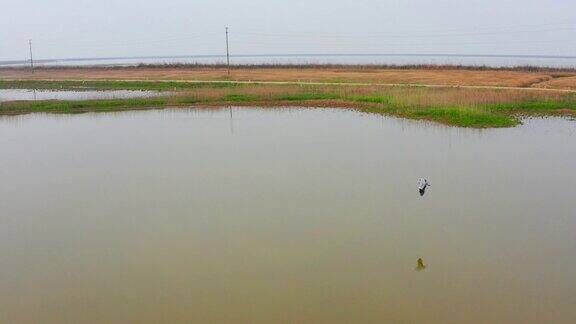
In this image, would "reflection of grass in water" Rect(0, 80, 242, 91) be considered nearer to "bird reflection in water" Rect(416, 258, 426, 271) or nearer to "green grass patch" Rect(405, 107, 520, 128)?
"green grass patch" Rect(405, 107, 520, 128)

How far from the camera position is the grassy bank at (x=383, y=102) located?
51.5 feet

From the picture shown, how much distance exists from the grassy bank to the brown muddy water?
2.52 metres

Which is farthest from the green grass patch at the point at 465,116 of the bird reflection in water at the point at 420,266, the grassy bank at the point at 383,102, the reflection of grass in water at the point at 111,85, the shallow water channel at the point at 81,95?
the shallow water channel at the point at 81,95

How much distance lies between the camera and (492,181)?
927 cm

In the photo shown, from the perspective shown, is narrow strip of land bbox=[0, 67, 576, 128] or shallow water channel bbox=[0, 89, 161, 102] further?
shallow water channel bbox=[0, 89, 161, 102]

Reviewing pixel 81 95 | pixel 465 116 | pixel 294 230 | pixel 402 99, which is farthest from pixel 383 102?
pixel 81 95

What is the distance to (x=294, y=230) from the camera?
7375 millimetres

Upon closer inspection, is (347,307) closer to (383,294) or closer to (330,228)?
(383,294)

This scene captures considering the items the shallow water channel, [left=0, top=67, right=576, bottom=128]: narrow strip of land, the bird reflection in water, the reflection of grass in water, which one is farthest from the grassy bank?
the bird reflection in water

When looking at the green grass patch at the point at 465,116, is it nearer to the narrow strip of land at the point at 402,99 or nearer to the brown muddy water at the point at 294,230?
the narrow strip of land at the point at 402,99

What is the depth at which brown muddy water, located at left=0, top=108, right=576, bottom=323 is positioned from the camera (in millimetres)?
5445

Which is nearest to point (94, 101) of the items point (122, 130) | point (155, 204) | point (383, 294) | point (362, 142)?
point (122, 130)

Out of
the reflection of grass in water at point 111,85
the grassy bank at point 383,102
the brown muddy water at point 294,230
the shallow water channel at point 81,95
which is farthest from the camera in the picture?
the reflection of grass in water at point 111,85

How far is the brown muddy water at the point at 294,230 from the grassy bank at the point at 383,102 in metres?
2.52
